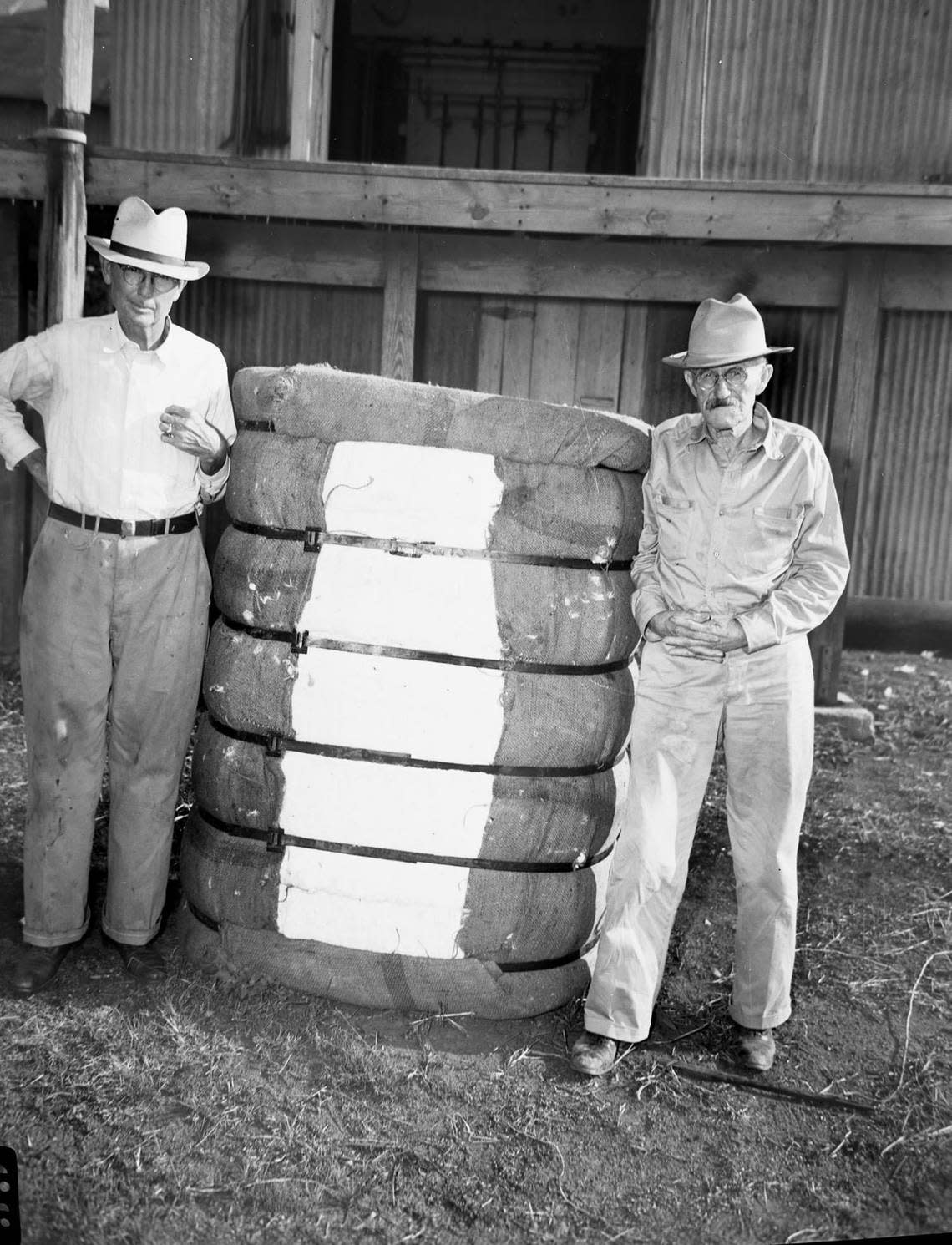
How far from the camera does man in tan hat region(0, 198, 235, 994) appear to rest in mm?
3734

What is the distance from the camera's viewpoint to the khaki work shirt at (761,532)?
3.41 metres

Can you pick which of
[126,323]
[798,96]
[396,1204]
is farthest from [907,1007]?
[798,96]

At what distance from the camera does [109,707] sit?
155 inches

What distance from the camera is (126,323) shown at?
3.77 m

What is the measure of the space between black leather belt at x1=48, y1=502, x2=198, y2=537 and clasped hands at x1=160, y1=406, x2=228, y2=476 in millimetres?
210

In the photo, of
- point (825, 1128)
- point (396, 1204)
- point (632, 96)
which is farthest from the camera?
point (632, 96)

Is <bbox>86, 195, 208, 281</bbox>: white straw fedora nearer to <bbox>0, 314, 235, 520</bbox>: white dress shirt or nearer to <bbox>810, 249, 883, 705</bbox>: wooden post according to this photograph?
<bbox>0, 314, 235, 520</bbox>: white dress shirt

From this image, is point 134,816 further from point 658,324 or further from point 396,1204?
point 658,324

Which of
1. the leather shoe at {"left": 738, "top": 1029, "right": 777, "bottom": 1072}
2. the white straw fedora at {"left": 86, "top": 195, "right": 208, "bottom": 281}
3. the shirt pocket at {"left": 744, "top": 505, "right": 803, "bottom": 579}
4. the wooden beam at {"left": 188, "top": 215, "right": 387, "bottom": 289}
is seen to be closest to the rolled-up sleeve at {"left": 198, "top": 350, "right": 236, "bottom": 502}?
the white straw fedora at {"left": 86, "top": 195, "right": 208, "bottom": 281}

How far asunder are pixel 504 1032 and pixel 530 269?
5120 millimetres

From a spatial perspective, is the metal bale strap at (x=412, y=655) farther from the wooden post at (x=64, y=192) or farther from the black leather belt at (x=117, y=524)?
the wooden post at (x=64, y=192)

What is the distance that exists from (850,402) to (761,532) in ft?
13.1

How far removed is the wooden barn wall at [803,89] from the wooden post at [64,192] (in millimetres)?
3161

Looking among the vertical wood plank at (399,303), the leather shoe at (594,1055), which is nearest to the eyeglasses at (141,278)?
the leather shoe at (594,1055)
